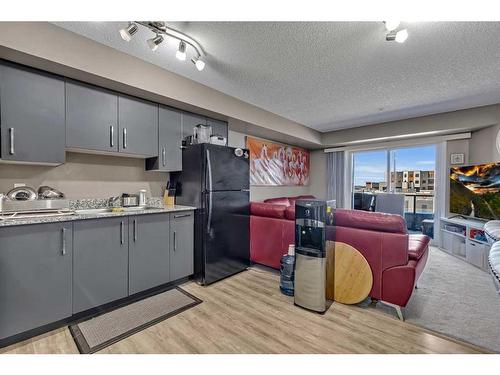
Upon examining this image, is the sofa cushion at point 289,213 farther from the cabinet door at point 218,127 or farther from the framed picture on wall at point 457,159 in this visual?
the framed picture on wall at point 457,159

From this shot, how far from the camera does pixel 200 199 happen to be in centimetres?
268

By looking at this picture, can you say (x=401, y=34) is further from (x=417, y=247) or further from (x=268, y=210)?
(x=268, y=210)

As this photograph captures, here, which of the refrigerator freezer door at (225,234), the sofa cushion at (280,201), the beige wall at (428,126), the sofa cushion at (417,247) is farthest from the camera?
the sofa cushion at (280,201)

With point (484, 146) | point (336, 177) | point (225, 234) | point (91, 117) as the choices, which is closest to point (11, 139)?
point (91, 117)

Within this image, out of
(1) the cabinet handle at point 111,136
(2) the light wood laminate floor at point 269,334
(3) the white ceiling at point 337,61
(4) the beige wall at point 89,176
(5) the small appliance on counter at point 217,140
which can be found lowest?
(2) the light wood laminate floor at point 269,334

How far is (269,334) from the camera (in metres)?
1.74

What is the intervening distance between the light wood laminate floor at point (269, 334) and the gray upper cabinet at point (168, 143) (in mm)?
1643

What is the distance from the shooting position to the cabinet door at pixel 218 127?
10.7 feet

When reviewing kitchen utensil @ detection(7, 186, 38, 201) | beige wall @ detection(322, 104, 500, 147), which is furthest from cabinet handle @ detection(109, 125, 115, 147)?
beige wall @ detection(322, 104, 500, 147)

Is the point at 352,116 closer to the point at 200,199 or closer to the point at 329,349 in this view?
the point at 200,199

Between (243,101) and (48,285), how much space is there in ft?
10.0

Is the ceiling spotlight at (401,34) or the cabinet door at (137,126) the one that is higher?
the ceiling spotlight at (401,34)

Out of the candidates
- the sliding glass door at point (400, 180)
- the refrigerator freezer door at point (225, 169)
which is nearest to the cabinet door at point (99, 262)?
the refrigerator freezer door at point (225, 169)
